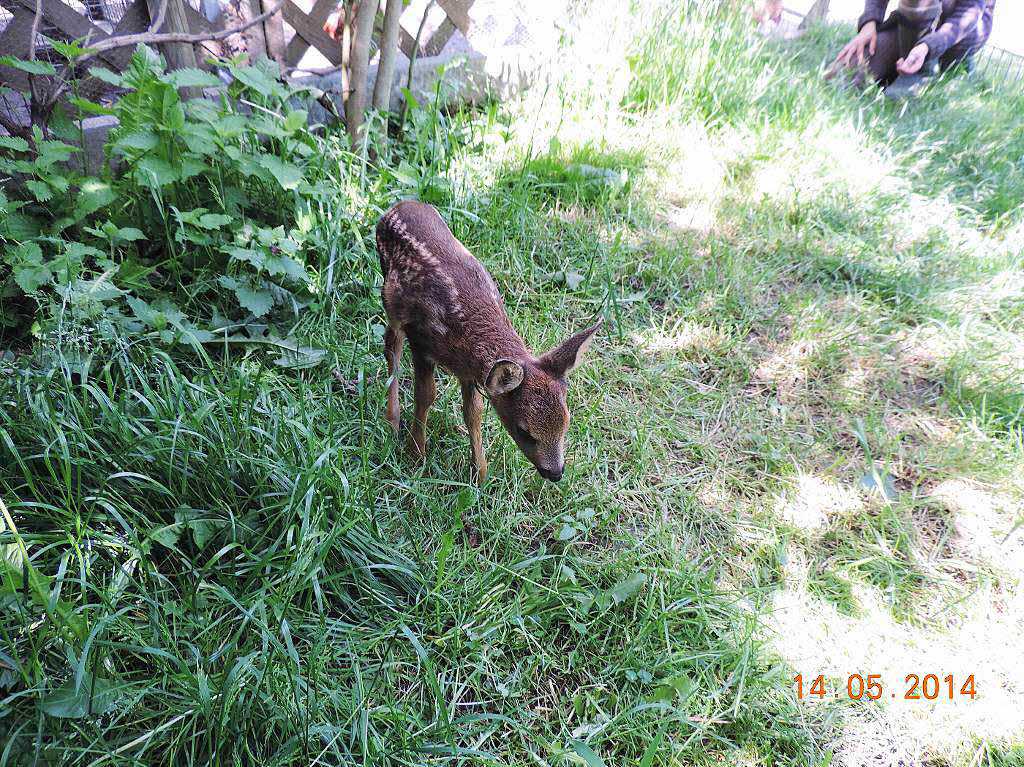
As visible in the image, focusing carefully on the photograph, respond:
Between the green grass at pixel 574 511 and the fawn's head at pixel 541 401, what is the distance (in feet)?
1.42

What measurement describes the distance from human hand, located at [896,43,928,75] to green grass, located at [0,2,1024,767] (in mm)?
2230

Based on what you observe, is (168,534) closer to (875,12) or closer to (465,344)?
(465,344)

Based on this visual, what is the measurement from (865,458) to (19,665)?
3.67 meters

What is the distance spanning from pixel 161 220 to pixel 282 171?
72cm

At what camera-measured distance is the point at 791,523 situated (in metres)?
3.22

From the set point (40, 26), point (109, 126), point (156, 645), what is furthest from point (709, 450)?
point (40, 26)

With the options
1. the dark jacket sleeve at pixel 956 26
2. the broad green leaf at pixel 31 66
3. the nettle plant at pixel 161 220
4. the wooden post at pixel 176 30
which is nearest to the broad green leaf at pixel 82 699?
the nettle plant at pixel 161 220

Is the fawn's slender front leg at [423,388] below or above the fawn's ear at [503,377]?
below

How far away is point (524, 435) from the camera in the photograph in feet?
9.09

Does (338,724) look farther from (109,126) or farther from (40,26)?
(40,26)

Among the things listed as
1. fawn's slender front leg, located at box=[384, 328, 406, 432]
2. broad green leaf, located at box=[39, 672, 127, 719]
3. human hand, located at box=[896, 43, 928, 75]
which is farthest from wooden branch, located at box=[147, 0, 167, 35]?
human hand, located at box=[896, 43, 928, 75]

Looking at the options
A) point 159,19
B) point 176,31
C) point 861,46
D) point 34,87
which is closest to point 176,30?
point 176,31

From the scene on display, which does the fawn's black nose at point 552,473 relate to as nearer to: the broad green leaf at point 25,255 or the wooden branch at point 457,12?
the broad green leaf at point 25,255

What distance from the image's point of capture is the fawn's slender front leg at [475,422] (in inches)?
119
